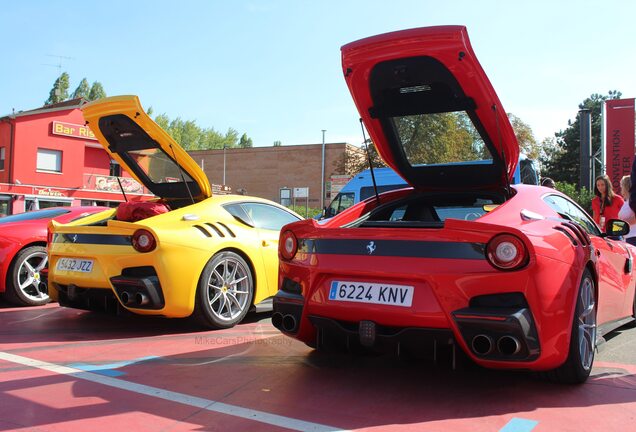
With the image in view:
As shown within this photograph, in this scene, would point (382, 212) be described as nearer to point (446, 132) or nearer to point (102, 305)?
point (446, 132)

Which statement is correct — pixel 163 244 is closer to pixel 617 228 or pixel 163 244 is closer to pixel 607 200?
pixel 617 228

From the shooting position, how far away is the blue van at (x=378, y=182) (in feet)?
40.2

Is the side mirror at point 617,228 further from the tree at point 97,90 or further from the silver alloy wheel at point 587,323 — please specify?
the tree at point 97,90

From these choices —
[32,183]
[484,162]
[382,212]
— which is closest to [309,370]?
[382,212]

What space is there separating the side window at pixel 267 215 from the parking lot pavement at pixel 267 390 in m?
1.57

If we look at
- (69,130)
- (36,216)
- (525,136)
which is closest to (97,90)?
(69,130)

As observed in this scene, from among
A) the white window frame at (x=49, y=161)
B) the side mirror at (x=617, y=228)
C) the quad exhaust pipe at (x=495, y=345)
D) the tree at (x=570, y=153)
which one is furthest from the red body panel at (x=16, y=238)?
the tree at (x=570, y=153)

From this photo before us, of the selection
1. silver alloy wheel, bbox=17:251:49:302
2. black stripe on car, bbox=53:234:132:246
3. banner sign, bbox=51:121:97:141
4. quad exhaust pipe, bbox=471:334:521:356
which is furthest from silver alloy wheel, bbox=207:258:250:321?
banner sign, bbox=51:121:97:141

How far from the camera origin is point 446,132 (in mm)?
4066

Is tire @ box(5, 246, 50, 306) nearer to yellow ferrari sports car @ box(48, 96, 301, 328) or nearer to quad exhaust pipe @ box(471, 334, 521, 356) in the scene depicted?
yellow ferrari sports car @ box(48, 96, 301, 328)

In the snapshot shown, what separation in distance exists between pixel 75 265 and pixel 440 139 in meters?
3.50

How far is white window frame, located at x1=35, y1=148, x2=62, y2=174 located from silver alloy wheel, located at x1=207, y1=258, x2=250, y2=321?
1252 inches

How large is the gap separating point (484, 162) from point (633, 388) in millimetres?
1785

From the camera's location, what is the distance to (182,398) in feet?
10.7
